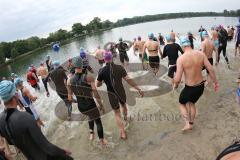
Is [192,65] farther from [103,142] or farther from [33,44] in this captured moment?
[33,44]

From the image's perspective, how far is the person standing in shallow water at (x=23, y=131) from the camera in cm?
323

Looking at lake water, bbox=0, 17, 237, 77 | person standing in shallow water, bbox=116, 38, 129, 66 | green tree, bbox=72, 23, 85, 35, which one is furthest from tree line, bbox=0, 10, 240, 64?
person standing in shallow water, bbox=116, 38, 129, 66

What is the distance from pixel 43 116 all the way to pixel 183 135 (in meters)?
5.80

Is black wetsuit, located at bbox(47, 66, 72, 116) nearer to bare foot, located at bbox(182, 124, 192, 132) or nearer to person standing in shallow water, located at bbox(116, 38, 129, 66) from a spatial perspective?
bare foot, located at bbox(182, 124, 192, 132)

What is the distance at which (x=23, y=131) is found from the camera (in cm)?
323

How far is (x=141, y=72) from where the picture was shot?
13.0 m

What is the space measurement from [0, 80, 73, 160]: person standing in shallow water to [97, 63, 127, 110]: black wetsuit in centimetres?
304

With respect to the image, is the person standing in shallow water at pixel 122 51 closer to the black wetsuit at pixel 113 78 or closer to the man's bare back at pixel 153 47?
the man's bare back at pixel 153 47

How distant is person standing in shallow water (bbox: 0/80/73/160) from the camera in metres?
3.23

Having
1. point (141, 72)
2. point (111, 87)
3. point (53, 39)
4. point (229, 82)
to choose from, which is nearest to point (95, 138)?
point (111, 87)

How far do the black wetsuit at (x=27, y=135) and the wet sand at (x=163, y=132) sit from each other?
113 inches

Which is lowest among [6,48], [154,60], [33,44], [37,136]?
[33,44]

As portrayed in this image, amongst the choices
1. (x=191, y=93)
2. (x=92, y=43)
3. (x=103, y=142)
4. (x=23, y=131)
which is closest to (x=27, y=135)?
(x=23, y=131)

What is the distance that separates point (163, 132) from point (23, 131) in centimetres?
416
